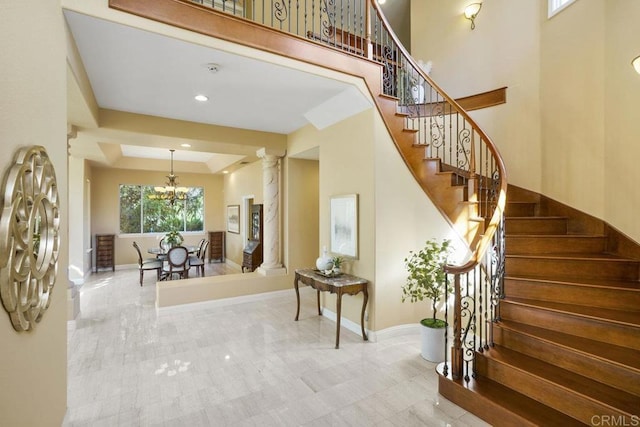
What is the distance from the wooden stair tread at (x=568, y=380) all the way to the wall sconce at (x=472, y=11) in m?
5.22

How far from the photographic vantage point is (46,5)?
1.82 meters

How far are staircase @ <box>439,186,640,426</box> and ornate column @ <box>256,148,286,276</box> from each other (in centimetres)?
384

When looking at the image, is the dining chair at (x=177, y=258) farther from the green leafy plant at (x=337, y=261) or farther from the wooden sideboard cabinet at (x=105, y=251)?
the green leafy plant at (x=337, y=261)

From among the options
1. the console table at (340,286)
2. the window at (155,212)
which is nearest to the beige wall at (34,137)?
the console table at (340,286)

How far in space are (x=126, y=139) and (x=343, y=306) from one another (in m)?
4.18

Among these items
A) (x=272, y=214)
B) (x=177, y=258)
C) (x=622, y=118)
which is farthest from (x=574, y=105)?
(x=177, y=258)

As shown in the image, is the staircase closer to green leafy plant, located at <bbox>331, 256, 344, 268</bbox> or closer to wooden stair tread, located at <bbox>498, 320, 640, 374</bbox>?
wooden stair tread, located at <bbox>498, 320, 640, 374</bbox>

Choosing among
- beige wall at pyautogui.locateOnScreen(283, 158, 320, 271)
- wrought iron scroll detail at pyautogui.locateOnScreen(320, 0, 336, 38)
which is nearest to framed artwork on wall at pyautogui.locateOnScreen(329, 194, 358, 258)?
beige wall at pyautogui.locateOnScreen(283, 158, 320, 271)

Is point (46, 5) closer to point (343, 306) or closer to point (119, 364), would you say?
point (119, 364)

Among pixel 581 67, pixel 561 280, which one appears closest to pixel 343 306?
pixel 561 280

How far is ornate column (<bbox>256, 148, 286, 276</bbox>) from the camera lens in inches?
231

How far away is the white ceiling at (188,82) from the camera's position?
8.75ft

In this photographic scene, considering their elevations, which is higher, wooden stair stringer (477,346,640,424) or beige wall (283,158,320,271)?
Answer: beige wall (283,158,320,271)

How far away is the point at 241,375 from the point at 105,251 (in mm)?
7281
